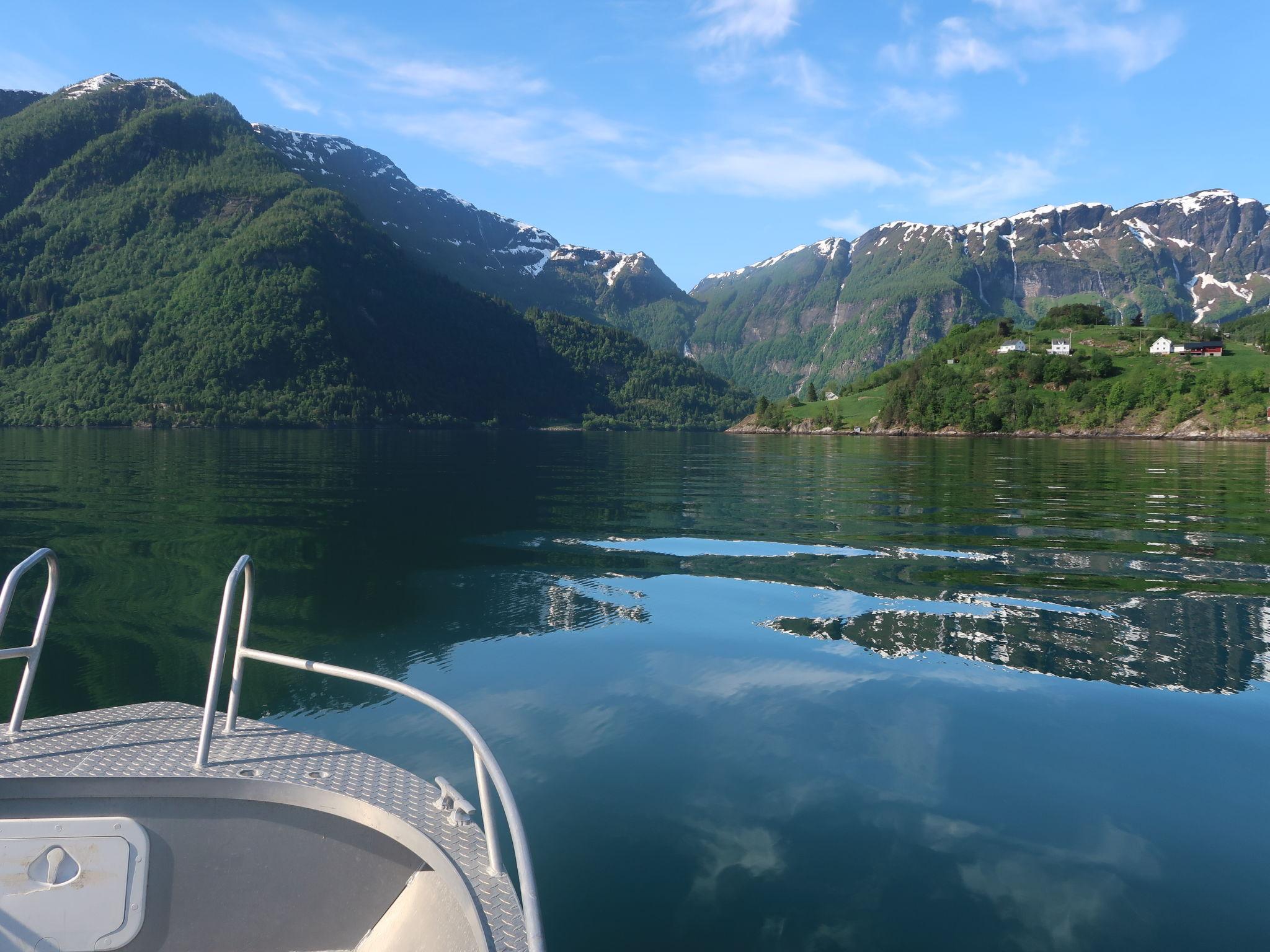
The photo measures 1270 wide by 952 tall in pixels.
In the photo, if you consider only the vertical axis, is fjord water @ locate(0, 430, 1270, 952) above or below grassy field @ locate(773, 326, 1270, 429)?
below

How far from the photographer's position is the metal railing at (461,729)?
13.0ft

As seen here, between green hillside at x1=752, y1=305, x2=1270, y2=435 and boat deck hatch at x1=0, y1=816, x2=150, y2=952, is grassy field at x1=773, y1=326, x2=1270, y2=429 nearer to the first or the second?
green hillside at x1=752, y1=305, x2=1270, y2=435

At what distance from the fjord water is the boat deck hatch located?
3.47m

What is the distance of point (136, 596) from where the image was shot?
1831 centimetres

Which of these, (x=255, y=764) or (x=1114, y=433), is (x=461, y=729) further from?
(x=1114, y=433)

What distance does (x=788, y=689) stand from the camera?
12875 mm

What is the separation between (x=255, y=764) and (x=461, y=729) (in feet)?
5.39

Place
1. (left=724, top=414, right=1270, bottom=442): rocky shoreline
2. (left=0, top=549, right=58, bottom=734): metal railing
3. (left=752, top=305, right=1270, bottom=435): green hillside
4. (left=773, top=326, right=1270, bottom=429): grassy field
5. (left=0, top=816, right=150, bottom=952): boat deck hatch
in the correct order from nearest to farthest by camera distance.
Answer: (left=0, top=816, right=150, bottom=952): boat deck hatch
(left=0, top=549, right=58, bottom=734): metal railing
(left=724, top=414, right=1270, bottom=442): rocky shoreline
(left=773, top=326, right=1270, bottom=429): grassy field
(left=752, top=305, right=1270, bottom=435): green hillside

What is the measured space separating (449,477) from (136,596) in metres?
36.0

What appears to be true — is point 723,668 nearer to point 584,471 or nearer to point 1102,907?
point 1102,907

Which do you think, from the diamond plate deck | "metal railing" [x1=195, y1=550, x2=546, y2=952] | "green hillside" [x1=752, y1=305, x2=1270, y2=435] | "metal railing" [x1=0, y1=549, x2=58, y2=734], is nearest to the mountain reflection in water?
the diamond plate deck

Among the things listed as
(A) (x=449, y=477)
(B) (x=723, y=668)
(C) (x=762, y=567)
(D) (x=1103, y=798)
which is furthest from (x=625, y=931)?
(A) (x=449, y=477)

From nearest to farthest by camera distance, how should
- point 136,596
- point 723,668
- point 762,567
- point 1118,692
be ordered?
1. point 1118,692
2. point 723,668
3. point 136,596
4. point 762,567

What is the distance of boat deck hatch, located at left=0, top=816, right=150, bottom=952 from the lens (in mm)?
5180
